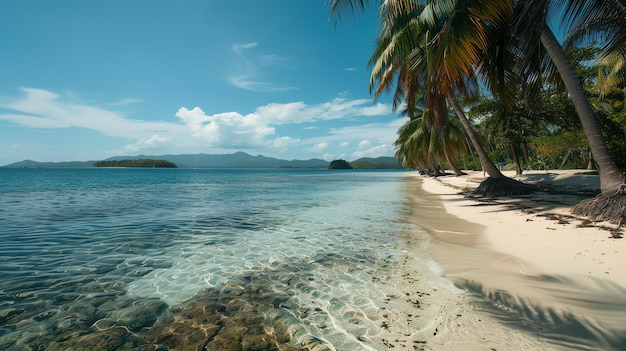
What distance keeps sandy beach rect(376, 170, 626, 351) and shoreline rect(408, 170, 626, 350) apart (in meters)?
0.01

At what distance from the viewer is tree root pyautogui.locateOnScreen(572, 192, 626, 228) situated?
244 inches

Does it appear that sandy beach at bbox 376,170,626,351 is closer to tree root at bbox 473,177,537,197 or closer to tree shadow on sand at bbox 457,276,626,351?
tree shadow on sand at bbox 457,276,626,351

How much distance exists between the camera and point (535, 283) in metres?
3.65

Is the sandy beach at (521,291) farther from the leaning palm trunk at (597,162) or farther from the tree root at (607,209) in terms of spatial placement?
the leaning palm trunk at (597,162)

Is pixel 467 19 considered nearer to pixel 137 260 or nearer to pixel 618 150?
pixel 137 260

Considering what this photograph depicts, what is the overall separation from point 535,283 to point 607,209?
5101mm

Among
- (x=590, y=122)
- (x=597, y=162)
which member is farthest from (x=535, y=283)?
(x=590, y=122)

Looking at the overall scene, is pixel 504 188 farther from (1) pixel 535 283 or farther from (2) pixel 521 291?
(2) pixel 521 291

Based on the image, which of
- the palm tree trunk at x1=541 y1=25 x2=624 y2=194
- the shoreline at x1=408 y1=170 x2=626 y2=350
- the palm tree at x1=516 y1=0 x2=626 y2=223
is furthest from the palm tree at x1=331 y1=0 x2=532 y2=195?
the shoreline at x1=408 y1=170 x2=626 y2=350

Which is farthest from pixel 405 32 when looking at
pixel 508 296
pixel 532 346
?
pixel 532 346

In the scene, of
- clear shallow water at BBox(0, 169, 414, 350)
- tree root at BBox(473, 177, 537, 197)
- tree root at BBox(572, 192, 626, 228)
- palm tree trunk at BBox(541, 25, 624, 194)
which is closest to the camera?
clear shallow water at BBox(0, 169, 414, 350)

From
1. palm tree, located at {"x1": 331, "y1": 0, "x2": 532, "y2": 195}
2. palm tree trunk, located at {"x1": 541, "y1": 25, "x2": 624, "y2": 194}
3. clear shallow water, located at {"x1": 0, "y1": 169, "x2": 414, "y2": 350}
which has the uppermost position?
palm tree, located at {"x1": 331, "y1": 0, "x2": 532, "y2": 195}

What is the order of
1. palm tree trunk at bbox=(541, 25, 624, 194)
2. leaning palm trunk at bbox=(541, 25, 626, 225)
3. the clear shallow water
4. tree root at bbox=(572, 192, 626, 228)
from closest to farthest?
1. the clear shallow water
2. tree root at bbox=(572, 192, 626, 228)
3. leaning palm trunk at bbox=(541, 25, 626, 225)
4. palm tree trunk at bbox=(541, 25, 624, 194)

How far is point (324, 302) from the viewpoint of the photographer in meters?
3.48
